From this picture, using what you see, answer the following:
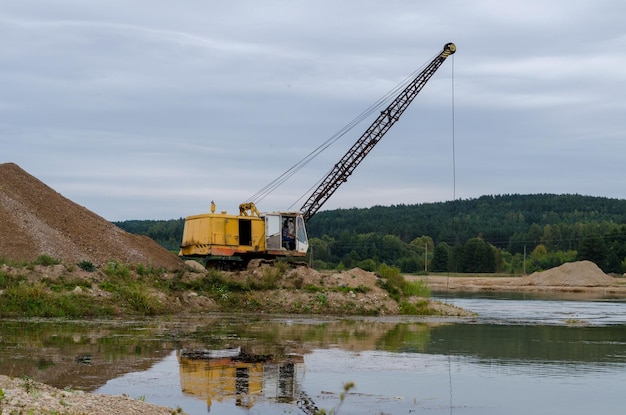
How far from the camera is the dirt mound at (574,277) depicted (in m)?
99.8

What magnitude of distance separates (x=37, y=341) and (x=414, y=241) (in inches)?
5327

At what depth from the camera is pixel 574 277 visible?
101 metres

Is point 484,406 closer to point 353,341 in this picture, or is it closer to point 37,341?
point 353,341

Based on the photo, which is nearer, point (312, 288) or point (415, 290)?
point (312, 288)

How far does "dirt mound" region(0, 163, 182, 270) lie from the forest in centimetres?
3267

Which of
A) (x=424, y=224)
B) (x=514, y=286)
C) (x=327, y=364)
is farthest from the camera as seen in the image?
(x=424, y=224)

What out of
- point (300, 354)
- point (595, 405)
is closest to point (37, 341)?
point (300, 354)

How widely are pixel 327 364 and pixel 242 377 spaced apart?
10.9 ft

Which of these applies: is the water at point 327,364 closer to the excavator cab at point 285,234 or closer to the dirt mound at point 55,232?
the dirt mound at point 55,232

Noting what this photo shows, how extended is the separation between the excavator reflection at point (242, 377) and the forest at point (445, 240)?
2072 inches

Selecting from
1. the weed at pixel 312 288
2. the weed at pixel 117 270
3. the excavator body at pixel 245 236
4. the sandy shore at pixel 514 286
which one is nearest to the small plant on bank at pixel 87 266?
the weed at pixel 117 270

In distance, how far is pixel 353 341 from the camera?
28.6 meters

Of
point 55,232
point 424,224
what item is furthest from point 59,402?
point 424,224

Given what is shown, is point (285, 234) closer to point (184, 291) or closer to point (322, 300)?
point (322, 300)
